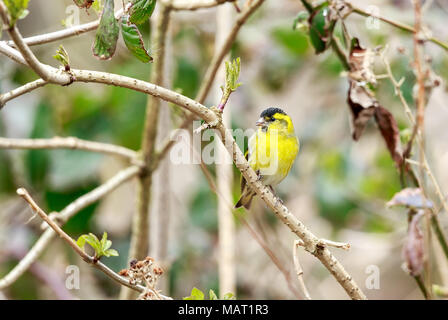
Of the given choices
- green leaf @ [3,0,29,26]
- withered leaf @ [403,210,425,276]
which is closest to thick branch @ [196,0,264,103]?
withered leaf @ [403,210,425,276]

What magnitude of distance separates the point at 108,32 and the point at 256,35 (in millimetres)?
1781

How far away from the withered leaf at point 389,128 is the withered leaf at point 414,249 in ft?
0.76

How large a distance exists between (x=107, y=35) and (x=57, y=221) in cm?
67

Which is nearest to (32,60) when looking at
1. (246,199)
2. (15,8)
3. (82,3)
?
(15,8)

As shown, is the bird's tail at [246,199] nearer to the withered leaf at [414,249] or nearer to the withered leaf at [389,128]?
the withered leaf at [389,128]

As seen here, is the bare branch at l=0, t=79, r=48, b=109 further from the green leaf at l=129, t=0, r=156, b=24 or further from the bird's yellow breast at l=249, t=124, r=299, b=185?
the bird's yellow breast at l=249, t=124, r=299, b=185

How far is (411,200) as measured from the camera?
1033mm

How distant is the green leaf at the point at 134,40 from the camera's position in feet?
2.78

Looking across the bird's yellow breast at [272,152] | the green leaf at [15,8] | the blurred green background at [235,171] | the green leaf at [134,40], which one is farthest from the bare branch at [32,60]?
the blurred green background at [235,171]

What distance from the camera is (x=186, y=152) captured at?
1502 millimetres

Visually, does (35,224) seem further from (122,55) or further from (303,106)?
(303,106)

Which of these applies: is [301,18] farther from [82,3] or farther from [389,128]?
[82,3]

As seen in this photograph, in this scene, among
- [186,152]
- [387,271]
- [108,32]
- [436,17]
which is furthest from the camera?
[387,271]
